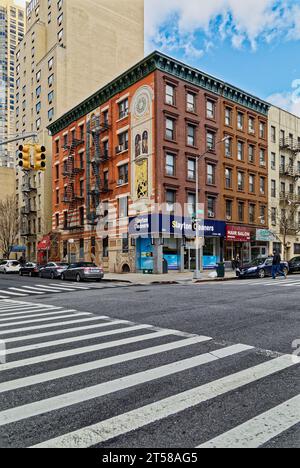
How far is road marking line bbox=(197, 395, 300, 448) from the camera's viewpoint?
3239 mm

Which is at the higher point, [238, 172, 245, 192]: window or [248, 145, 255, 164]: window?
[248, 145, 255, 164]: window

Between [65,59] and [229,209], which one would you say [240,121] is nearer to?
[229,209]

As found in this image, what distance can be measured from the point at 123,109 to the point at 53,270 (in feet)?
56.0

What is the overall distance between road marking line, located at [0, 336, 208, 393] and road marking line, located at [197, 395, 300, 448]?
2.50 metres

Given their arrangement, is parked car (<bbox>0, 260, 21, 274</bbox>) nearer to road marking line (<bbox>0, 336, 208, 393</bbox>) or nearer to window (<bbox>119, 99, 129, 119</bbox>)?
window (<bbox>119, 99, 129, 119</bbox>)

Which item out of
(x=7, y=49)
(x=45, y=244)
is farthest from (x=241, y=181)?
(x=7, y=49)

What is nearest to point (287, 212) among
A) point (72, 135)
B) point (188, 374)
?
point (72, 135)

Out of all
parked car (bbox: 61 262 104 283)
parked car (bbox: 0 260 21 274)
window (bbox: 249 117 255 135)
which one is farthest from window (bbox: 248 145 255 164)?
parked car (bbox: 0 260 21 274)

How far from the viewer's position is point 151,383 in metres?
4.74

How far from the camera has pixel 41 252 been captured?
162ft

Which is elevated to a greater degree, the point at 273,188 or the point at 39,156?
the point at 273,188

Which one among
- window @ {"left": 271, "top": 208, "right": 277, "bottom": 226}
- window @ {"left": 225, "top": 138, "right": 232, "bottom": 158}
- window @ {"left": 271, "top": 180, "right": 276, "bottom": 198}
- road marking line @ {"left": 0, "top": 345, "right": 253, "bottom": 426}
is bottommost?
road marking line @ {"left": 0, "top": 345, "right": 253, "bottom": 426}

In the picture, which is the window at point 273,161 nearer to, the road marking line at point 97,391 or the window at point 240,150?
the window at point 240,150
